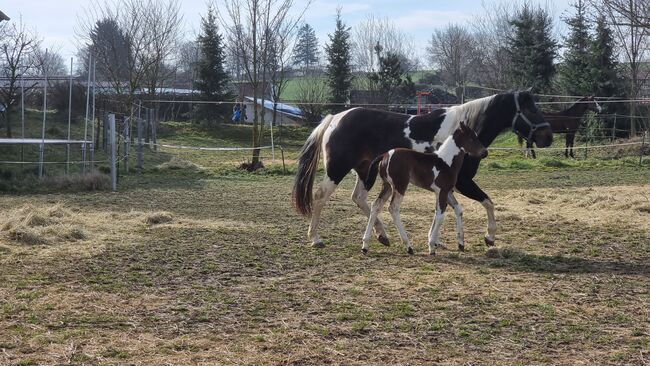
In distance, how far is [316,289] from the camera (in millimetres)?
5988

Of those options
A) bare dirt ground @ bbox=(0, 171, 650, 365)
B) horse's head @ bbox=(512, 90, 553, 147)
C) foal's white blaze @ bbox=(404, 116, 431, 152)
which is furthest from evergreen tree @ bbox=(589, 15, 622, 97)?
foal's white blaze @ bbox=(404, 116, 431, 152)

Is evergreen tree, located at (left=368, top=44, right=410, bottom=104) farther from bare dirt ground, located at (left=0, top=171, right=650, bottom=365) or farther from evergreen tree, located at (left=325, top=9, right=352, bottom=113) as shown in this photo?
bare dirt ground, located at (left=0, top=171, right=650, bottom=365)

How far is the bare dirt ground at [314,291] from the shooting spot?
14.1ft

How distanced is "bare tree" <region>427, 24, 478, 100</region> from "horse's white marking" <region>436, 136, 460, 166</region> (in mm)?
47494

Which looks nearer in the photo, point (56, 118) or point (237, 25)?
point (237, 25)

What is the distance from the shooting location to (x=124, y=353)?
4.15 m

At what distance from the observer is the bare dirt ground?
429cm

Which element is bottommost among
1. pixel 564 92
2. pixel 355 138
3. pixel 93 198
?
pixel 93 198

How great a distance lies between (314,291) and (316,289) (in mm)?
87

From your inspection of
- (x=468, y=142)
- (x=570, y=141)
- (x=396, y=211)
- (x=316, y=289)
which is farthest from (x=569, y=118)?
(x=316, y=289)

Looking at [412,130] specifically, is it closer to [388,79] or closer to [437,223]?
[437,223]

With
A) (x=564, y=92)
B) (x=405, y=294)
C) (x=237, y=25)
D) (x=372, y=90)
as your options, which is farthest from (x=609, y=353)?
(x=372, y=90)

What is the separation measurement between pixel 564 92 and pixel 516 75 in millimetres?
5103

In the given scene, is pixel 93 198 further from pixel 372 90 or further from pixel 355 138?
pixel 372 90
